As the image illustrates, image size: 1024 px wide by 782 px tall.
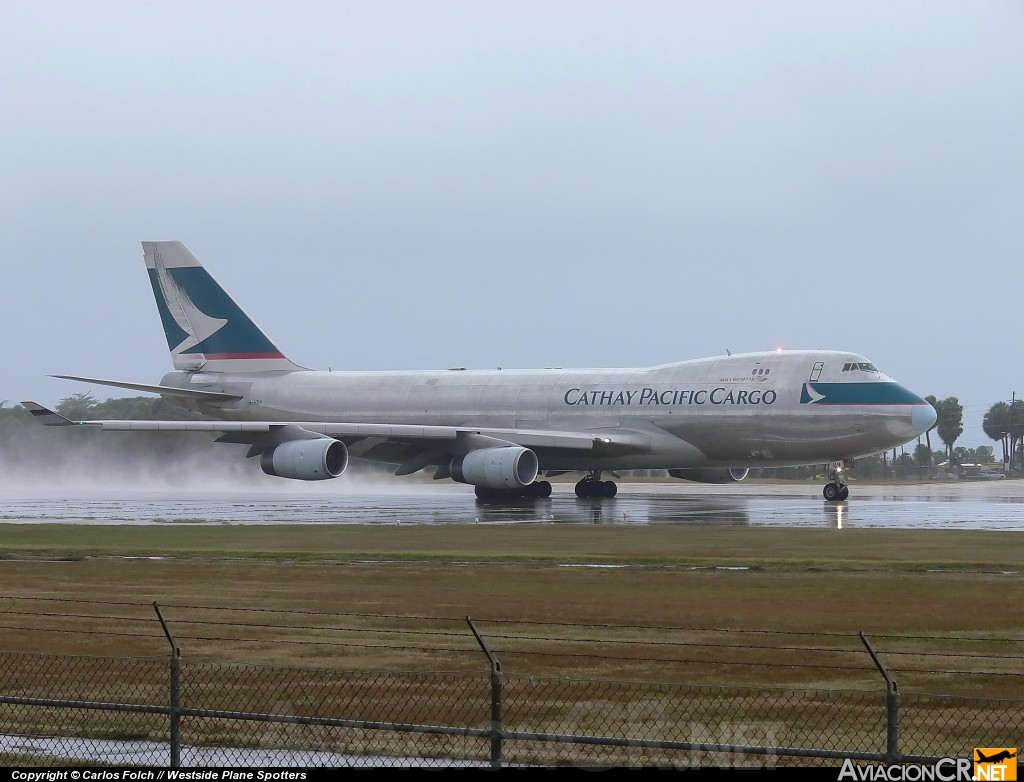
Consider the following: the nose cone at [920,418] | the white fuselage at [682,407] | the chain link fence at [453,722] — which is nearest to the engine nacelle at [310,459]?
the white fuselage at [682,407]

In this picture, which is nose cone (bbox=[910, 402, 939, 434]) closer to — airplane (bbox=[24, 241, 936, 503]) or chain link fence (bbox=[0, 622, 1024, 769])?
airplane (bbox=[24, 241, 936, 503])

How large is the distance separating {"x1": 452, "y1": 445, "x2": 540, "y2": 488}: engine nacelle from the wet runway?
0.87 meters

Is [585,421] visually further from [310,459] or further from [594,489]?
[310,459]

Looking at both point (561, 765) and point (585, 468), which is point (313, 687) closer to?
point (561, 765)

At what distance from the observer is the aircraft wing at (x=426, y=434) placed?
50.8m

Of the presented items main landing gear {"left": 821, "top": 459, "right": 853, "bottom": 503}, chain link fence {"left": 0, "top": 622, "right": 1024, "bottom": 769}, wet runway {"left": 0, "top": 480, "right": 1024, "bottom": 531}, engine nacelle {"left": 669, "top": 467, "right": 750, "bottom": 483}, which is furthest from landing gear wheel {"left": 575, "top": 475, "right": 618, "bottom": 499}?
chain link fence {"left": 0, "top": 622, "right": 1024, "bottom": 769}

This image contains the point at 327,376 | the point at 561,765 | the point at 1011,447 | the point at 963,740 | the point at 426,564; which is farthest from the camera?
the point at 1011,447

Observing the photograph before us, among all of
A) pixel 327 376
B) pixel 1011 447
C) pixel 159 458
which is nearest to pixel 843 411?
pixel 327 376

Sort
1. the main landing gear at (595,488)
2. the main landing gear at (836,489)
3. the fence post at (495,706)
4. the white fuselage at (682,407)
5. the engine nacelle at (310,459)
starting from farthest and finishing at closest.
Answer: the main landing gear at (595,488), the engine nacelle at (310,459), the main landing gear at (836,489), the white fuselage at (682,407), the fence post at (495,706)

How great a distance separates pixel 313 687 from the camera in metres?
14.1

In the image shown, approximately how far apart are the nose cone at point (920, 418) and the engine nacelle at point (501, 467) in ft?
41.2

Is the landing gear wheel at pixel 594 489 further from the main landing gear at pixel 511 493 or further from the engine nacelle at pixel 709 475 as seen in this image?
the engine nacelle at pixel 709 475

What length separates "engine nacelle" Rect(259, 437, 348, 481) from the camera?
49.4 m

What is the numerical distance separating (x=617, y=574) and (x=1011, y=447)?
530ft
